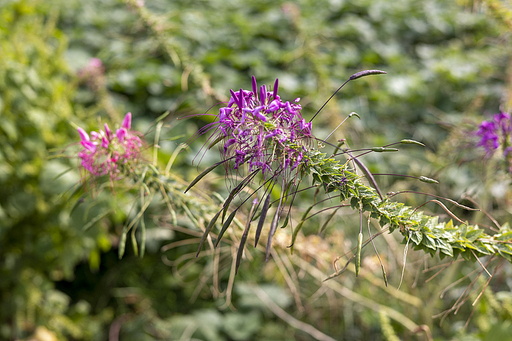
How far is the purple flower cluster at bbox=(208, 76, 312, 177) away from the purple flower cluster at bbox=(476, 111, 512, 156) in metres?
0.47

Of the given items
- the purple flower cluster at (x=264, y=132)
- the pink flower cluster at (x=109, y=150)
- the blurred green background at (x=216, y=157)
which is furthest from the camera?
the blurred green background at (x=216, y=157)

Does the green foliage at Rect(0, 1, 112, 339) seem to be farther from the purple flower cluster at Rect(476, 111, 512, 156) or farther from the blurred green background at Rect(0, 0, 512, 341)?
the purple flower cluster at Rect(476, 111, 512, 156)

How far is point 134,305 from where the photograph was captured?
162 centimetres

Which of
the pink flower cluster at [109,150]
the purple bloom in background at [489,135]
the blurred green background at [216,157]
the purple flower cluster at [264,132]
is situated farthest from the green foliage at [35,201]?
the purple bloom in background at [489,135]

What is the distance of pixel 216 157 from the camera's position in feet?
5.73

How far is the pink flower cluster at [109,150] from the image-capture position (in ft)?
2.13

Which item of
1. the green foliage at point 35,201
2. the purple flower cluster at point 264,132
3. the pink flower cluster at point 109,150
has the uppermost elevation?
the purple flower cluster at point 264,132

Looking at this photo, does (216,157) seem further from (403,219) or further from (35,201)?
(403,219)

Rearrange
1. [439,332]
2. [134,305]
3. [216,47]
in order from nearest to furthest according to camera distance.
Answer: [439,332], [134,305], [216,47]

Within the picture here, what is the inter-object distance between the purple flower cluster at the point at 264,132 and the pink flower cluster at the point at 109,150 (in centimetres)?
26

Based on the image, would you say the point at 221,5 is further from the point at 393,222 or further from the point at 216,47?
the point at 393,222

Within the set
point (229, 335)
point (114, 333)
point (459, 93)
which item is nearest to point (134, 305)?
point (114, 333)

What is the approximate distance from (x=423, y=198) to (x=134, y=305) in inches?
58.3

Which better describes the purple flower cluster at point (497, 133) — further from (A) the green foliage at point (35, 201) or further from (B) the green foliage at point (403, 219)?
(A) the green foliage at point (35, 201)
